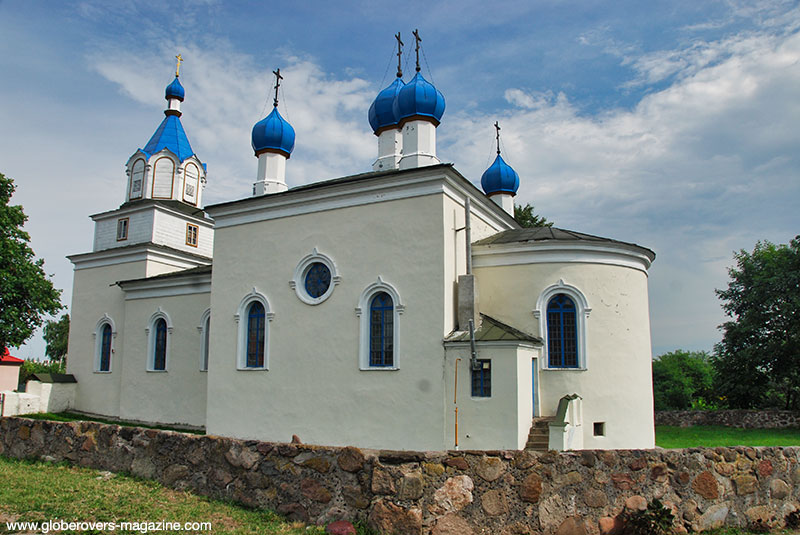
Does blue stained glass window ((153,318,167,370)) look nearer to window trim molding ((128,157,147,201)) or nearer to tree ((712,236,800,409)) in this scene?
window trim molding ((128,157,147,201))

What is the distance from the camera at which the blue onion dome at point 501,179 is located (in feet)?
59.5

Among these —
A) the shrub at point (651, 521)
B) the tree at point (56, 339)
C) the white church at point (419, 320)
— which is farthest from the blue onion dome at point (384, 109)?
the tree at point (56, 339)

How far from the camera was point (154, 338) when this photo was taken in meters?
17.5

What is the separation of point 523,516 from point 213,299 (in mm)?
10840

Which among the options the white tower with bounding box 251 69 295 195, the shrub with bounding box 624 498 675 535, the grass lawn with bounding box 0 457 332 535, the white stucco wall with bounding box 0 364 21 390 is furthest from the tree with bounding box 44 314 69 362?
the shrub with bounding box 624 498 675 535

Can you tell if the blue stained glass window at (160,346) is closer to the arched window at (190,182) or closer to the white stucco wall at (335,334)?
the white stucco wall at (335,334)

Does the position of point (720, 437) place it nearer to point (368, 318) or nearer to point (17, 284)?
point (368, 318)

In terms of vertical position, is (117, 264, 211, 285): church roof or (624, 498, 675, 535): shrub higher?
(117, 264, 211, 285): church roof

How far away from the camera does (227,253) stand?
14398 millimetres

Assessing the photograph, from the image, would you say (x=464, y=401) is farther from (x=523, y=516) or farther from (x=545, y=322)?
(x=523, y=516)

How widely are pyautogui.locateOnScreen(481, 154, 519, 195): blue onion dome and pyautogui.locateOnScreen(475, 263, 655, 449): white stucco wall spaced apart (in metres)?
6.18

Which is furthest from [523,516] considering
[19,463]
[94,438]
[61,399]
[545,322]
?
[61,399]

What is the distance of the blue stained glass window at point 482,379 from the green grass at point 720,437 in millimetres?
5696

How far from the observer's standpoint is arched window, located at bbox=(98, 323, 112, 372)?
18.7 meters
